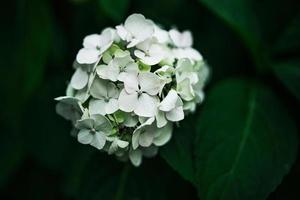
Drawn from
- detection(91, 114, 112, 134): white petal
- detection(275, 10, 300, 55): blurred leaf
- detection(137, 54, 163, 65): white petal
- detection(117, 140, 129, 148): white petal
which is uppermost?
detection(275, 10, 300, 55): blurred leaf

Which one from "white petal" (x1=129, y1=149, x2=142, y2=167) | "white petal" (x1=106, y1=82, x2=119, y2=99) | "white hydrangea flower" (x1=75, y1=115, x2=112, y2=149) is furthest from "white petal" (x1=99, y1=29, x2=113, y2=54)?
"white petal" (x1=129, y1=149, x2=142, y2=167)

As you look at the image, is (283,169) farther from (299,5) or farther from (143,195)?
(299,5)

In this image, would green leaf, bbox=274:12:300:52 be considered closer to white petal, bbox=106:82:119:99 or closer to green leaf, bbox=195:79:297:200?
green leaf, bbox=195:79:297:200

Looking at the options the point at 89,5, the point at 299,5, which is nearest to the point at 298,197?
the point at 299,5

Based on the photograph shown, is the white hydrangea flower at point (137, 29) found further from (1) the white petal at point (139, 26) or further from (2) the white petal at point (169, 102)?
(2) the white petal at point (169, 102)

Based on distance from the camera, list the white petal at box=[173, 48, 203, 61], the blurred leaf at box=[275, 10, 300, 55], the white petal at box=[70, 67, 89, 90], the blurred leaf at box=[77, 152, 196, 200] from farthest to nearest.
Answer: the blurred leaf at box=[275, 10, 300, 55], the blurred leaf at box=[77, 152, 196, 200], the white petal at box=[173, 48, 203, 61], the white petal at box=[70, 67, 89, 90]

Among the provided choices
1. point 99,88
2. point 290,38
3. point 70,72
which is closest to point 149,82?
point 99,88

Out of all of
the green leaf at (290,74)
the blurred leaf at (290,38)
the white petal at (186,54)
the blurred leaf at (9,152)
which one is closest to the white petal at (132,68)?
the white petal at (186,54)
